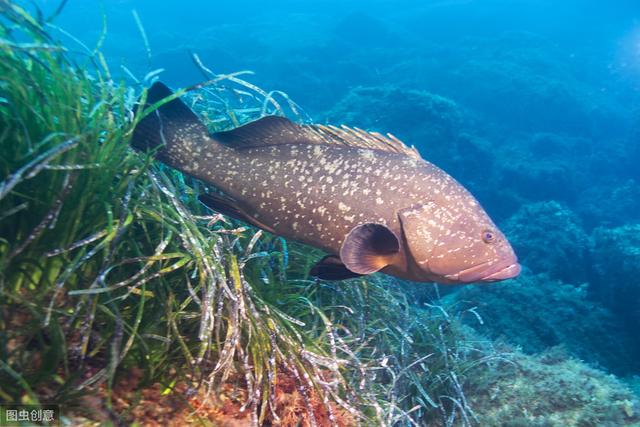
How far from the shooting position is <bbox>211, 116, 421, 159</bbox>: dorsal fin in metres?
3.53

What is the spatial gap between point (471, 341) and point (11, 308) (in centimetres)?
494

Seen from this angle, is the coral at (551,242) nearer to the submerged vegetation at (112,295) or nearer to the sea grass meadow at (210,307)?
the sea grass meadow at (210,307)

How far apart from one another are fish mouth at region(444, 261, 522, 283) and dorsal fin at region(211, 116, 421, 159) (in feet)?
3.63

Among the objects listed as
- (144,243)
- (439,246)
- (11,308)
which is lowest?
(11,308)

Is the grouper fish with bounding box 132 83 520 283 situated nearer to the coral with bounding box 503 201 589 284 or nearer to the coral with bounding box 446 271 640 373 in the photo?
the coral with bounding box 446 271 640 373

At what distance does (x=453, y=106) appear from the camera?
2025 centimetres

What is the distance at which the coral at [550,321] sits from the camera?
8.59 m

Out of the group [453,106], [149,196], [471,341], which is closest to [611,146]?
[453,106]

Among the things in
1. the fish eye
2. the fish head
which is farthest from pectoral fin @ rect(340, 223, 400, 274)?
the fish eye

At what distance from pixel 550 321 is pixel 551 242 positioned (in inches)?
163

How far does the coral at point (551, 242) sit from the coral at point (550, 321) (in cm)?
189

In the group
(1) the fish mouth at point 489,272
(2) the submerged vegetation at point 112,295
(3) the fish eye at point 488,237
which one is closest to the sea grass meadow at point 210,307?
(2) the submerged vegetation at point 112,295

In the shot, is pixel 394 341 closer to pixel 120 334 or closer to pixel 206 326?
pixel 206 326

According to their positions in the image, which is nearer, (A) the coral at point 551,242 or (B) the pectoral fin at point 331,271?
(B) the pectoral fin at point 331,271
